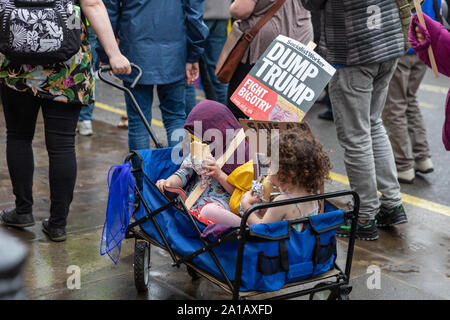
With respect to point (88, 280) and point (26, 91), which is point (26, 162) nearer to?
point (26, 91)

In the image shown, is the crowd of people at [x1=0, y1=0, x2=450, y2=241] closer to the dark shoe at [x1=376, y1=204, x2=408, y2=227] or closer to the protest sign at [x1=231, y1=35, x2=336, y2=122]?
the dark shoe at [x1=376, y1=204, x2=408, y2=227]

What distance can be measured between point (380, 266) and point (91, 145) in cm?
331

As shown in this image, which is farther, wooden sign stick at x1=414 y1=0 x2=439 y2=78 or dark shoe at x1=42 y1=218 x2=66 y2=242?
dark shoe at x1=42 y1=218 x2=66 y2=242

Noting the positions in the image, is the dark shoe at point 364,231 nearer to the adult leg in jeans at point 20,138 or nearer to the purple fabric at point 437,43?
the purple fabric at point 437,43

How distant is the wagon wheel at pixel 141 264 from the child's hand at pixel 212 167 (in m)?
0.50

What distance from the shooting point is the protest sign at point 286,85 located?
10.7 feet

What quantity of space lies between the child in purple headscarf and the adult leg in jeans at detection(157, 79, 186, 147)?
116 cm

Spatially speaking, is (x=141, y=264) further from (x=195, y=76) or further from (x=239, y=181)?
(x=195, y=76)

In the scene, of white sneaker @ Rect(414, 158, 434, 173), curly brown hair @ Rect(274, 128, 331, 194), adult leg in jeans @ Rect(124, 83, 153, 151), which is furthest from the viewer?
white sneaker @ Rect(414, 158, 434, 173)

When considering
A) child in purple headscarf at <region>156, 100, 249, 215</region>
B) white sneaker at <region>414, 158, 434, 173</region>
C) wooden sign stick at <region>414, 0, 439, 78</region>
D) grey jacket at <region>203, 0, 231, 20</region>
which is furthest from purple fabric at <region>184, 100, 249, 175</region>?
grey jacket at <region>203, 0, 231, 20</region>

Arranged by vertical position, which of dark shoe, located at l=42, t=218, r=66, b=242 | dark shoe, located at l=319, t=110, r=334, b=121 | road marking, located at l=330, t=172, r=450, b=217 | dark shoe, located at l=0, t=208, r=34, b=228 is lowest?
dark shoe, located at l=319, t=110, r=334, b=121

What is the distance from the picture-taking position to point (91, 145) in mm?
6074

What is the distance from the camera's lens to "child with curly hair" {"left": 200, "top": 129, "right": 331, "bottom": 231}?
2.74m
